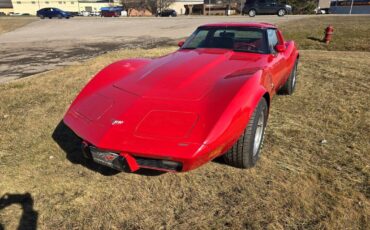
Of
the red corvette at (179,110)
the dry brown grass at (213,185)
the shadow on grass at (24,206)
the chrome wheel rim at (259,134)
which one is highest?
the red corvette at (179,110)

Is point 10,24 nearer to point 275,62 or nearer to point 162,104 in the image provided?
point 275,62

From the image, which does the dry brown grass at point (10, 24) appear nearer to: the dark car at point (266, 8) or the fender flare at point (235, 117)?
the dark car at point (266, 8)

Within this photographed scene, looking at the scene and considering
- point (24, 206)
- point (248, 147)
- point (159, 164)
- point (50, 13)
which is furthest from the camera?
point (50, 13)

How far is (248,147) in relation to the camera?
2.97 m

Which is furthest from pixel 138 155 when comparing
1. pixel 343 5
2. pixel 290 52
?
pixel 343 5

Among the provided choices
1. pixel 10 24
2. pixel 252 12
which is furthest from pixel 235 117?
pixel 10 24

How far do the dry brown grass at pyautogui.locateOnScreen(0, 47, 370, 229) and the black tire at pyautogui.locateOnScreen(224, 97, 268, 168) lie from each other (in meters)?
0.14

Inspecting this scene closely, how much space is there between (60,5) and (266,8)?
75.2 meters

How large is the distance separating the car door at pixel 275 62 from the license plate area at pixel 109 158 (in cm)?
221

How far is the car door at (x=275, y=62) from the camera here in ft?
13.0

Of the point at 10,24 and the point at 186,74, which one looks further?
the point at 10,24

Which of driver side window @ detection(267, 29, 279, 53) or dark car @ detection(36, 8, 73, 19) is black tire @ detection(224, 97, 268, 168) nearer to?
driver side window @ detection(267, 29, 279, 53)

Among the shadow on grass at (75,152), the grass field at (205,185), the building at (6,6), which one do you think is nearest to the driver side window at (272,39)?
the grass field at (205,185)

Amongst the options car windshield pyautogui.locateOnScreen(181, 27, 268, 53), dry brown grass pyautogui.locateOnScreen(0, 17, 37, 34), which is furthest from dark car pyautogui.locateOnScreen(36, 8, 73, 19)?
car windshield pyautogui.locateOnScreen(181, 27, 268, 53)
